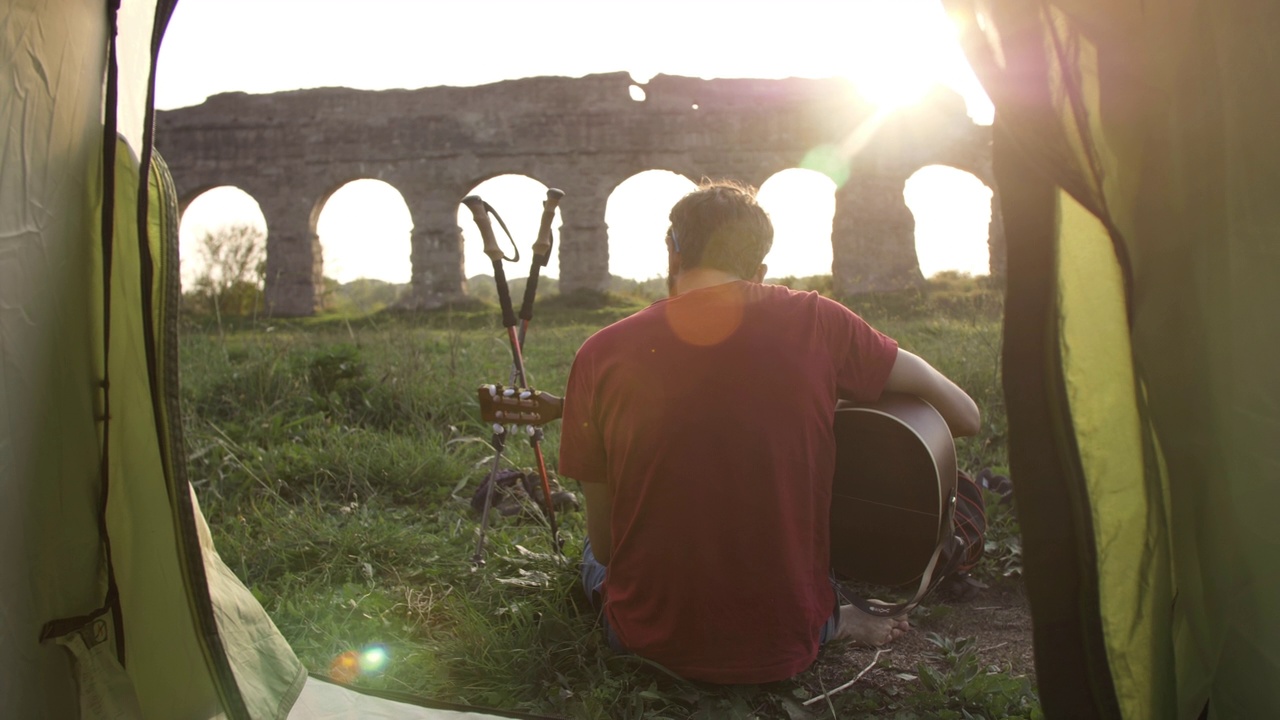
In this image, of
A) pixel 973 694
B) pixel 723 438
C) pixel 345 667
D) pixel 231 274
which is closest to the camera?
pixel 723 438

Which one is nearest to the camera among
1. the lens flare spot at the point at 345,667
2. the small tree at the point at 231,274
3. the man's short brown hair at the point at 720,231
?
the man's short brown hair at the point at 720,231

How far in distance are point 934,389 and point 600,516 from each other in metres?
0.92

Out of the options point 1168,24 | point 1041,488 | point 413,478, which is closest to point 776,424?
point 1041,488

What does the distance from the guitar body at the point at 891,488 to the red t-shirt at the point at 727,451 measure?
141 mm

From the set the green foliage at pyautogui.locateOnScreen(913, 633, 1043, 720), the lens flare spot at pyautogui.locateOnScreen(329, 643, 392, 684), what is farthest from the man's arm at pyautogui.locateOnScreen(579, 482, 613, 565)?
the green foliage at pyautogui.locateOnScreen(913, 633, 1043, 720)

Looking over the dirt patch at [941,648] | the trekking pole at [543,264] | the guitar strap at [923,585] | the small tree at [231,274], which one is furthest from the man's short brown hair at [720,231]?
the small tree at [231,274]

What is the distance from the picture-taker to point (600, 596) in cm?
248

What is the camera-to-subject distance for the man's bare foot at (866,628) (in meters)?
2.44

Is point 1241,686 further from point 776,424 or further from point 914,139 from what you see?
point 914,139

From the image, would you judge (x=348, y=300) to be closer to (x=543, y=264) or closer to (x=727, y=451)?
(x=543, y=264)

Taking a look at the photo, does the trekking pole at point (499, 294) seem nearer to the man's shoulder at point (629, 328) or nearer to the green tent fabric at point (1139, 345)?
the man's shoulder at point (629, 328)

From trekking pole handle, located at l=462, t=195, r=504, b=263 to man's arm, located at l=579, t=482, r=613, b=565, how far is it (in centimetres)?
112

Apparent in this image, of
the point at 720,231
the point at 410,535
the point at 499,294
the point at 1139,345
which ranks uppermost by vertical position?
the point at 720,231

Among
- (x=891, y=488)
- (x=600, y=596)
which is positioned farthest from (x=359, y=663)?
(x=891, y=488)
